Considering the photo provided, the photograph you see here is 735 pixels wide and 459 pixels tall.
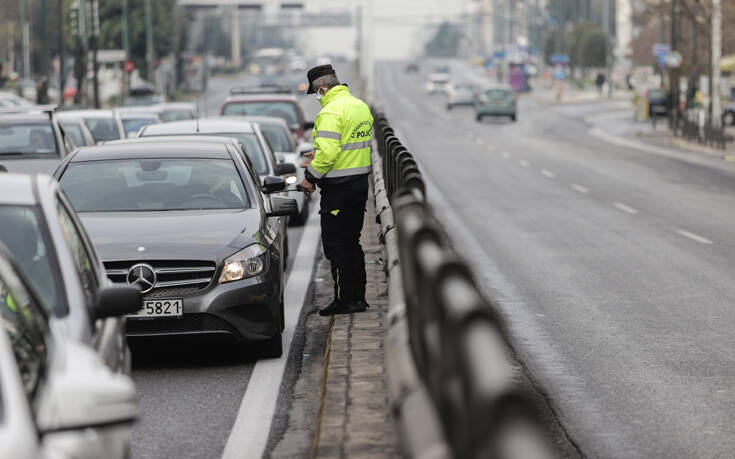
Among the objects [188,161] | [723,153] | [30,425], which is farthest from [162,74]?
[30,425]

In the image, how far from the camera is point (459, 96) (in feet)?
285

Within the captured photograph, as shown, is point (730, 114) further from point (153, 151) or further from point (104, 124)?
point (153, 151)

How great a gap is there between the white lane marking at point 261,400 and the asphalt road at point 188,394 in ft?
0.15

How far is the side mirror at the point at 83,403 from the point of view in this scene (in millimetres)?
4117

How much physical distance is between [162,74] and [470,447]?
319 feet

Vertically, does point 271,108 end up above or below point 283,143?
above

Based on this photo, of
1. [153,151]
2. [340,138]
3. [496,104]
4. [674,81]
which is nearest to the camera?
[340,138]

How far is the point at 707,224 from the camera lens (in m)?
20.3

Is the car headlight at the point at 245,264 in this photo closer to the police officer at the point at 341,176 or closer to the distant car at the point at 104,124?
the police officer at the point at 341,176

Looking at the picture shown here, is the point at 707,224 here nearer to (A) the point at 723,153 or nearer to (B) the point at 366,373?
(B) the point at 366,373

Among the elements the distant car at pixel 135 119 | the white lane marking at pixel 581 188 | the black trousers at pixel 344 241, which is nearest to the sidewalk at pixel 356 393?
the black trousers at pixel 344 241

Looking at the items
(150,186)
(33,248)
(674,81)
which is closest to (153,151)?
(150,186)

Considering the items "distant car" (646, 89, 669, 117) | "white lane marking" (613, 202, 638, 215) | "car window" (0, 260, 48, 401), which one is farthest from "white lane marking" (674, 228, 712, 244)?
"distant car" (646, 89, 669, 117)

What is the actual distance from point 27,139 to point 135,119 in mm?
10536
